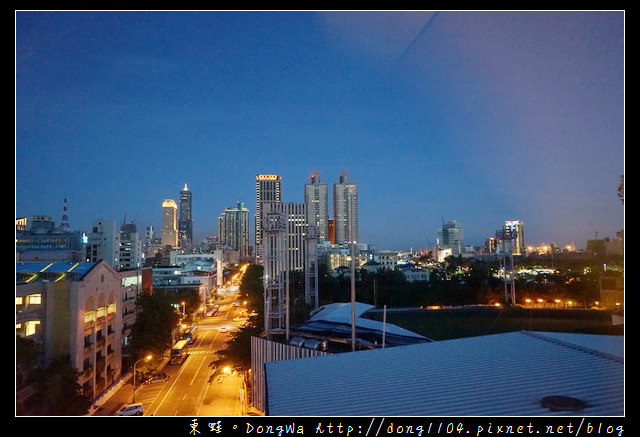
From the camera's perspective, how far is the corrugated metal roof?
3.11 metres

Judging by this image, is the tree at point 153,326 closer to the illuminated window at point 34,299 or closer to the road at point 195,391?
the road at point 195,391

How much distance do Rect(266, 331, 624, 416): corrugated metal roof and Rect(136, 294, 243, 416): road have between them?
5.65 m

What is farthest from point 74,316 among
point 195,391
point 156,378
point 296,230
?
point 296,230

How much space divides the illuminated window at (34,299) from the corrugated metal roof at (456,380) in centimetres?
690

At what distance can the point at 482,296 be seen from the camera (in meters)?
17.0

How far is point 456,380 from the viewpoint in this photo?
3592 mm

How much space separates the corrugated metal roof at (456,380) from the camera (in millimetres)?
3111

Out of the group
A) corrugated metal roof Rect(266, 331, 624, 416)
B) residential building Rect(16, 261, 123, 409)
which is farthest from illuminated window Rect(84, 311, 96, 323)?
corrugated metal roof Rect(266, 331, 624, 416)

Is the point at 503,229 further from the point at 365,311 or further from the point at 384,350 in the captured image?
the point at 384,350

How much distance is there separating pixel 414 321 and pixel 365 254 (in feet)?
127

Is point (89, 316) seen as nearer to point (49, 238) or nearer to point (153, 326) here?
point (153, 326)

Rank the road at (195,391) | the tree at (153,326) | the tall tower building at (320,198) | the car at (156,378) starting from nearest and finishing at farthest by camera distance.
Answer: the road at (195,391)
the car at (156,378)
the tree at (153,326)
the tall tower building at (320,198)

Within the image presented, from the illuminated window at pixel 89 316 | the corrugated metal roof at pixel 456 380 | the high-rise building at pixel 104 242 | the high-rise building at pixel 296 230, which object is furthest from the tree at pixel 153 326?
the high-rise building at pixel 104 242
